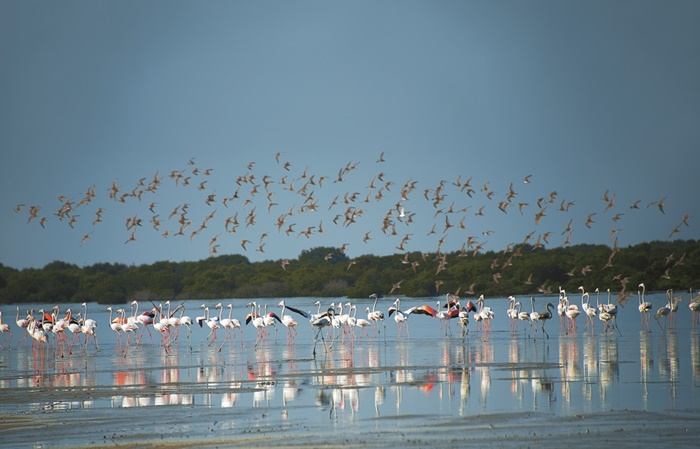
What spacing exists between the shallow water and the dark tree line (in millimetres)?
30830

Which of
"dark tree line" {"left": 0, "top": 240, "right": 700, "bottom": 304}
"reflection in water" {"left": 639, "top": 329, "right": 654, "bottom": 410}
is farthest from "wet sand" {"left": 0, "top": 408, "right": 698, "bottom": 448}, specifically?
"dark tree line" {"left": 0, "top": 240, "right": 700, "bottom": 304}

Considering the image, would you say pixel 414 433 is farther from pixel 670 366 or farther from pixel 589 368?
pixel 670 366

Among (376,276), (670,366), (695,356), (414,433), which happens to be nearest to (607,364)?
(670,366)

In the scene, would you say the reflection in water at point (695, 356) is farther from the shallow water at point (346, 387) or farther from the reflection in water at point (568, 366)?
the reflection in water at point (568, 366)

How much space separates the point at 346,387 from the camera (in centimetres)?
1714

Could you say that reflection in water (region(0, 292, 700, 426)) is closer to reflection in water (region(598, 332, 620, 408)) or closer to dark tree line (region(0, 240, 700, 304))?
reflection in water (region(598, 332, 620, 408))

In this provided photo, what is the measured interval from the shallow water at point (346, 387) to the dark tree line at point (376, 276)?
30830 millimetres

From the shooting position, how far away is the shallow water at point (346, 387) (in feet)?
43.0

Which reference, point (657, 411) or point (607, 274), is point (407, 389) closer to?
point (657, 411)

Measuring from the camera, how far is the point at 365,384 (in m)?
17.5

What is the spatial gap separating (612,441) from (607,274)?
50548 millimetres

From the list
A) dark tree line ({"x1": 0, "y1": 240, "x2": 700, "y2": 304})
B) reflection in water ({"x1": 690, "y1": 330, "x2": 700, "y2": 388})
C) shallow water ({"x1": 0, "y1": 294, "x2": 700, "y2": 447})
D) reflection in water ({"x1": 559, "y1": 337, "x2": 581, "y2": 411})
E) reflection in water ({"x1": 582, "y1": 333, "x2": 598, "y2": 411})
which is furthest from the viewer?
dark tree line ({"x1": 0, "y1": 240, "x2": 700, "y2": 304})

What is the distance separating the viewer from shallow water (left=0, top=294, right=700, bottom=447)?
13117mm

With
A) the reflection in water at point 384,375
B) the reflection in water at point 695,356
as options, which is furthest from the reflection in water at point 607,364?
the reflection in water at point 695,356
